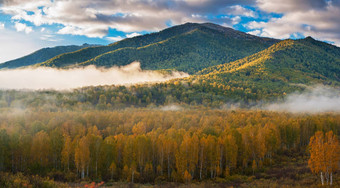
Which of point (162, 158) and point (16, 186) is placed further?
point (162, 158)

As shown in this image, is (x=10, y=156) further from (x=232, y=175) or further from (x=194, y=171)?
(x=232, y=175)

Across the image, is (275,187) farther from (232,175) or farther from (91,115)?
(91,115)

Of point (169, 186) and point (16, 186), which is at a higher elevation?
point (16, 186)


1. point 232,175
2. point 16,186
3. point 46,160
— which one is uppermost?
point 16,186

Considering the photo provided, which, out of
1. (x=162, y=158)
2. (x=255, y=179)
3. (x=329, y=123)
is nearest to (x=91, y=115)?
(x=162, y=158)

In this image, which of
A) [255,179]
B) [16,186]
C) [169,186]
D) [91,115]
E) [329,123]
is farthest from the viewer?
[91,115]

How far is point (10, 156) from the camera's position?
84.1 metres

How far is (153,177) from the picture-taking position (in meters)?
79.0

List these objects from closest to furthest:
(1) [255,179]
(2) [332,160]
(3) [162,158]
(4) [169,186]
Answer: (2) [332,160] → (4) [169,186] → (1) [255,179] → (3) [162,158]

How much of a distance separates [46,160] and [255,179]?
7273 cm

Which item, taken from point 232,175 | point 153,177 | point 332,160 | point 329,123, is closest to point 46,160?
point 153,177

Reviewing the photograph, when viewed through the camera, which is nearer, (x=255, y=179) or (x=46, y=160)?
(x=255, y=179)

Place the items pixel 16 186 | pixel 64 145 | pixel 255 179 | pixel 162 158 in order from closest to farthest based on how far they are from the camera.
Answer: pixel 16 186, pixel 255 179, pixel 162 158, pixel 64 145

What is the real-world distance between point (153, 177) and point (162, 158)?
7031mm
